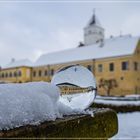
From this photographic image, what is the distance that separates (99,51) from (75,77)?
138 feet

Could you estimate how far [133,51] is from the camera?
3891 cm

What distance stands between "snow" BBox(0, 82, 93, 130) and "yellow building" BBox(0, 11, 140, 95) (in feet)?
103

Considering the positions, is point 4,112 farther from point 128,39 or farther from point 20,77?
point 20,77

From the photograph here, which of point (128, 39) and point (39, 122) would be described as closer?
point (39, 122)

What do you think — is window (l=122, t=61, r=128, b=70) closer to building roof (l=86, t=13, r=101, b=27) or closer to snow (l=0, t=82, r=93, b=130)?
building roof (l=86, t=13, r=101, b=27)

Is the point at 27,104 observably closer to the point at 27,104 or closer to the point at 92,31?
the point at 27,104

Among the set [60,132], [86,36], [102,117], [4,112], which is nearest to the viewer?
[4,112]

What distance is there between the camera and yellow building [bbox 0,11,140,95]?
38625 mm

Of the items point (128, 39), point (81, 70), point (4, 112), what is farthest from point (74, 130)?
point (128, 39)

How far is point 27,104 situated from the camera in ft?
5.15

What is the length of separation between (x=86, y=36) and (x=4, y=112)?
64.4 metres

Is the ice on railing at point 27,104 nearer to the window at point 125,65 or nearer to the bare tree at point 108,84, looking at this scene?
the window at point 125,65

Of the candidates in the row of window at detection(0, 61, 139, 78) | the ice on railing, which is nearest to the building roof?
the row of window at detection(0, 61, 139, 78)

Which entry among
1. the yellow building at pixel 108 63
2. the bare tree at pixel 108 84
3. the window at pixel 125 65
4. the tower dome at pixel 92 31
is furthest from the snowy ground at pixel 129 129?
the tower dome at pixel 92 31
